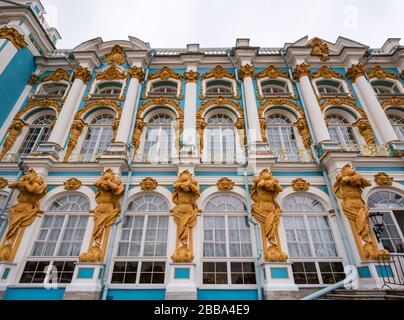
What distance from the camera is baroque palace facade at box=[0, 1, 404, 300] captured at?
7.83 m

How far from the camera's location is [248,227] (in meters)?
8.70

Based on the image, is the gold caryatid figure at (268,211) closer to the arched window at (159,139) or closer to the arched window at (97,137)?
the arched window at (159,139)

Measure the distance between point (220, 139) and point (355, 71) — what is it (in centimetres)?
829

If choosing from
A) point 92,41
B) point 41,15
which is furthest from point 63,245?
point 41,15

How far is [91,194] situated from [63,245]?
6.45ft

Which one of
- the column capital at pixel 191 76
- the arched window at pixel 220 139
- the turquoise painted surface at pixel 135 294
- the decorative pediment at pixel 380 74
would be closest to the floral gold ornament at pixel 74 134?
the column capital at pixel 191 76

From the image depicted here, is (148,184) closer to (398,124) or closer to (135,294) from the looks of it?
(135,294)

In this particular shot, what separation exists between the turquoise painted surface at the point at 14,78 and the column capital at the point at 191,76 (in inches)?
343

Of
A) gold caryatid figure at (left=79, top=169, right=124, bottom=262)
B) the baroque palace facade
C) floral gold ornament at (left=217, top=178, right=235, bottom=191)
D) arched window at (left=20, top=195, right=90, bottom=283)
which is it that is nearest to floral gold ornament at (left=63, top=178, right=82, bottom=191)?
the baroque palace facade

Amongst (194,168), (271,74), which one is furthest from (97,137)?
(271,74)

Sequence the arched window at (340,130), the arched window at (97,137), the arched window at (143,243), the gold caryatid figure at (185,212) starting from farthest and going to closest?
the arched window at (340,130) → the arched window at (97,137) → the arched window at (143,243) → the gold caryatid figure at (185,212)

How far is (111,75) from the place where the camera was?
13148mm

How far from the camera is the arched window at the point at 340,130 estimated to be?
1124 centimetres

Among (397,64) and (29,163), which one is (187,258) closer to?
(29,163)
